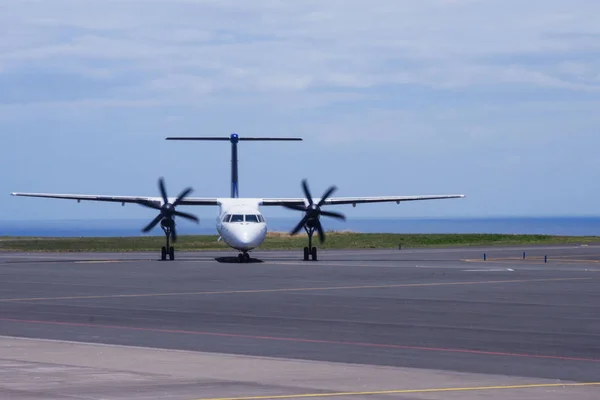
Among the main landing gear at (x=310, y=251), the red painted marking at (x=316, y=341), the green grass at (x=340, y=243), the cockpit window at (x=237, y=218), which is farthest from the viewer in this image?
the green grass at (x=340, y=243)

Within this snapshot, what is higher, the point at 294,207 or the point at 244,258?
the point at 294,207

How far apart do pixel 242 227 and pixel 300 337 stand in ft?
103

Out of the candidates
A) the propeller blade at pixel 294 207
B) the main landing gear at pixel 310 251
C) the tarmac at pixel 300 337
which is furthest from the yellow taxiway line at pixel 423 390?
the propeller blade at pixel 294 207

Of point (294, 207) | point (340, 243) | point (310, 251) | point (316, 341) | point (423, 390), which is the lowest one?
point (423, 390)

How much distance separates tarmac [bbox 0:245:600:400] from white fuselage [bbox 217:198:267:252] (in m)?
11.2

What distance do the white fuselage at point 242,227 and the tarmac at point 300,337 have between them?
11.2 metres

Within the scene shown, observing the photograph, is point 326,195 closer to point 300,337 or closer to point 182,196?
point 182,196

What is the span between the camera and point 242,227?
5044 centimetres

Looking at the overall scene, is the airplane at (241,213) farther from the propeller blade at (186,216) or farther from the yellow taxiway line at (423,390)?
the yellow taxiway line at (423,390)

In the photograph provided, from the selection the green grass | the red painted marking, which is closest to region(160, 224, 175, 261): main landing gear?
the green grass

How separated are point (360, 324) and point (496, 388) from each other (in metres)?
8.83

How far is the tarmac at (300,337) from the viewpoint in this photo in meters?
13.0

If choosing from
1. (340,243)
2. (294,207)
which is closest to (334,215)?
(294,207)

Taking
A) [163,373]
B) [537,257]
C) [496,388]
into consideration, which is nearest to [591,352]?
[496,388]
